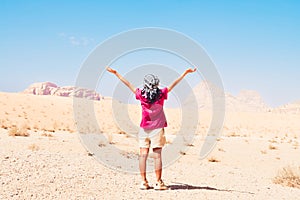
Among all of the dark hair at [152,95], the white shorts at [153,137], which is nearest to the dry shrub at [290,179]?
the white shorts at [153,137]

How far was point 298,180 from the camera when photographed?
8648 millimetres

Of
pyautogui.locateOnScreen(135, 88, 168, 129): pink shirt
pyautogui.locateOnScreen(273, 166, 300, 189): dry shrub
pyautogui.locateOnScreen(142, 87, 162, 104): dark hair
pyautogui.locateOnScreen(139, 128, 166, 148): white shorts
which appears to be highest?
pyautogui.locateOnScreen(142, 87, 162, 104): dark hair

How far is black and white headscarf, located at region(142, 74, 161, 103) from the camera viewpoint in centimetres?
584

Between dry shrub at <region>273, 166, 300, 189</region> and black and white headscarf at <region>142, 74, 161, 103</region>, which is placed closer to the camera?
black and white headscarf at <region>142, 74, 161, 103</region>

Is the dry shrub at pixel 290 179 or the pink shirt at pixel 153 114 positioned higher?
the pink shirt at pixel 153 114

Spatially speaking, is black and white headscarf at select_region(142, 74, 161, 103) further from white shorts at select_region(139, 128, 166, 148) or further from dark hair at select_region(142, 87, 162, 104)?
white shorts at select_region(139, 128, 166, 148)

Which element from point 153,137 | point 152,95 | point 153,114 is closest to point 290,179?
point 153,137

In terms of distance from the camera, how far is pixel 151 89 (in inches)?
231

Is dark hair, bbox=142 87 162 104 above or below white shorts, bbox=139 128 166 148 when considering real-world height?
above

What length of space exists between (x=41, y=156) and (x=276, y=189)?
5.45 m

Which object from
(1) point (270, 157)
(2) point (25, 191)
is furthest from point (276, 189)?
(1) point (270, 157)

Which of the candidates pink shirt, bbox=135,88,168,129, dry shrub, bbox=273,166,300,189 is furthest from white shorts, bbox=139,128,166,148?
dry shrub, bbox=273,166,300,189

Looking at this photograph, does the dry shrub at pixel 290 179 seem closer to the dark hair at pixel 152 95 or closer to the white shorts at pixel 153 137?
the white shorts at pixel 153 137

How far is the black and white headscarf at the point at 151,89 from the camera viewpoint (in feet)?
19.2
